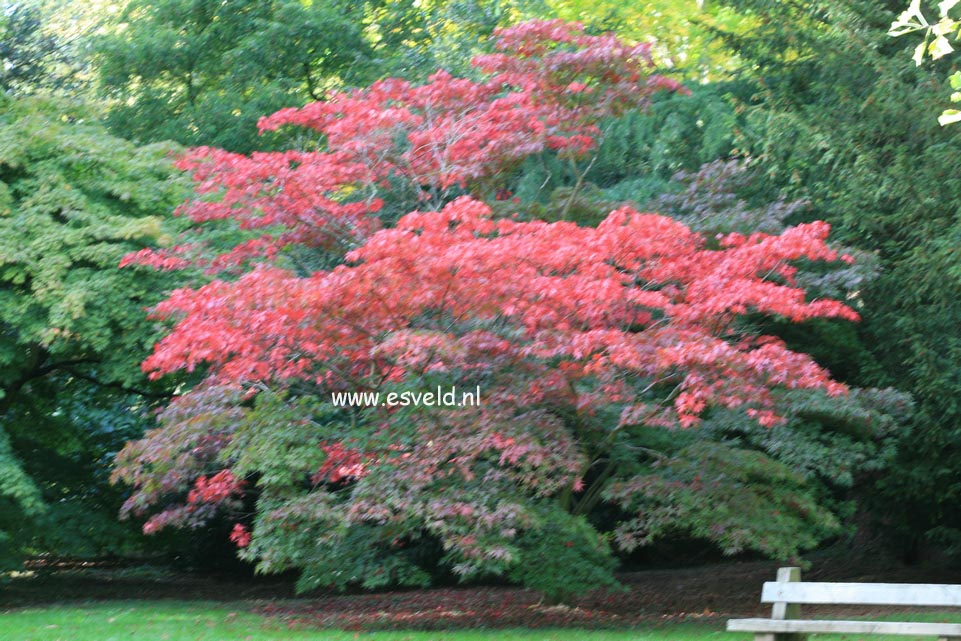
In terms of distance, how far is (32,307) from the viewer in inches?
420

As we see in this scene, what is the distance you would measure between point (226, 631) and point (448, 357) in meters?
3.28

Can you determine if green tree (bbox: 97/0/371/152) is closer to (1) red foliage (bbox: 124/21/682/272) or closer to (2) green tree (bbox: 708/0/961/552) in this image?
(1) red foliage (bbox: 124/21/682/272)

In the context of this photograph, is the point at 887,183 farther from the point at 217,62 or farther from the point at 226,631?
the point at 217,62

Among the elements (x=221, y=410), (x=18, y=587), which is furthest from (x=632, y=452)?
(x=18, y=587)

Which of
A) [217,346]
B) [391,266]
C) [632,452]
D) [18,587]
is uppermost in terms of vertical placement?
[391,266]

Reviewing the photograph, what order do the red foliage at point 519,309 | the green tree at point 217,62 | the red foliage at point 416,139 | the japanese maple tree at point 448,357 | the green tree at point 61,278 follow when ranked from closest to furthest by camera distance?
1. the red foliage at point 519,309
2. the japanese maple tree at point 448,357
3. the red foliage at point 416,139
4. the green tree at point 61,278
5. the green tree at point 217,62

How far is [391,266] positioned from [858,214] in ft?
21.7

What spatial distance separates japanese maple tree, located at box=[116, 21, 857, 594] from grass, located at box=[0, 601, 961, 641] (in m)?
0.65

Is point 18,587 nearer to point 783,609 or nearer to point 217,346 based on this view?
point 217,346

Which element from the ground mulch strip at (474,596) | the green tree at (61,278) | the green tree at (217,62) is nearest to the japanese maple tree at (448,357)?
the ground mulch strip at (474,596)

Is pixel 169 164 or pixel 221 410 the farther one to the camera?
pixel 169 164

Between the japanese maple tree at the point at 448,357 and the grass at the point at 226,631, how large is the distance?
645 mm

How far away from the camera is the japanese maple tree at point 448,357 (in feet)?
27.7

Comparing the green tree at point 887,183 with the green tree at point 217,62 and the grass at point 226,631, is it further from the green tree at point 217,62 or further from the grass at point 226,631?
the green tree at point 217,62
